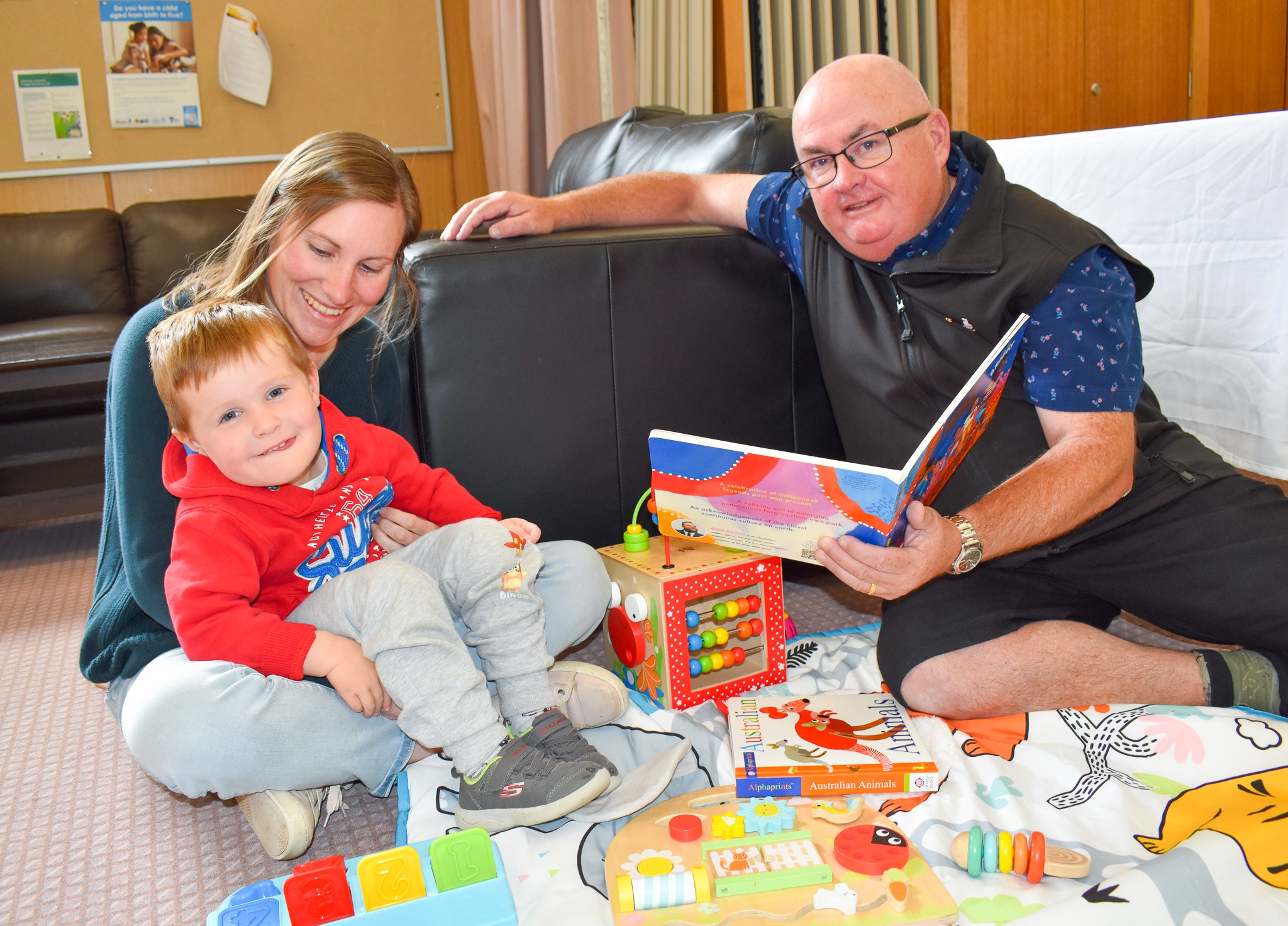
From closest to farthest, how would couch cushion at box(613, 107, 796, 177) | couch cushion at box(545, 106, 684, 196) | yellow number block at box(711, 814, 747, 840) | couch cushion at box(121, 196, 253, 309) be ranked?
yellow number block at box(711, 814, 747, 840) < couch cushion at box(613, 107, 796, 177) < couch cushion at box(545, 106, 684, 196) < couch cushion at box(121, 196, 253, 309)

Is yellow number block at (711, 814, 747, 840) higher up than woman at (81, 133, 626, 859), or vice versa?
woman at (81, 133, 626, 859)

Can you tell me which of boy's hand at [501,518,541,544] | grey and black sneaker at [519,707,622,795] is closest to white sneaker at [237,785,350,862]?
grey and black sneaker at [519,707,622,795]

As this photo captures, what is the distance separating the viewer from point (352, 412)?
4.03 ft

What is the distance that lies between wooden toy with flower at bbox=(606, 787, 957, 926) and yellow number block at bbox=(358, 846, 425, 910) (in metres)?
0.17

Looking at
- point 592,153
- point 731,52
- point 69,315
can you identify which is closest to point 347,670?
point 592,153

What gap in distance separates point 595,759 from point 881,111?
825 millimetres

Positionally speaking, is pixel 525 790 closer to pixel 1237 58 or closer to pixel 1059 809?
pixel 1059 809

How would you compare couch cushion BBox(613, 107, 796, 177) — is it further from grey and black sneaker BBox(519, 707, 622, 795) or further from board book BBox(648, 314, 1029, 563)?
grey and black sneaker BBox(519, 707, 622, 795)

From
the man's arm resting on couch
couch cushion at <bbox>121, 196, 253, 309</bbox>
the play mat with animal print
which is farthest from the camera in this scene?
couch cushion at <bbox>121, 196, 253, 309</bbox>

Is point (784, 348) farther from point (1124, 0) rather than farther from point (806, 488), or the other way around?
Answer: point (1124, 0)

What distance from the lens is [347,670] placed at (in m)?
0.99

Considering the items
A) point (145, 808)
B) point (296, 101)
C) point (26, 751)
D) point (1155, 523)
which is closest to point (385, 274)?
point (145, 808)

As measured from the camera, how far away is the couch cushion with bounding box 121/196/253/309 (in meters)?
2.82

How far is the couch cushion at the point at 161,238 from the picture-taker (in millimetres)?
2824
